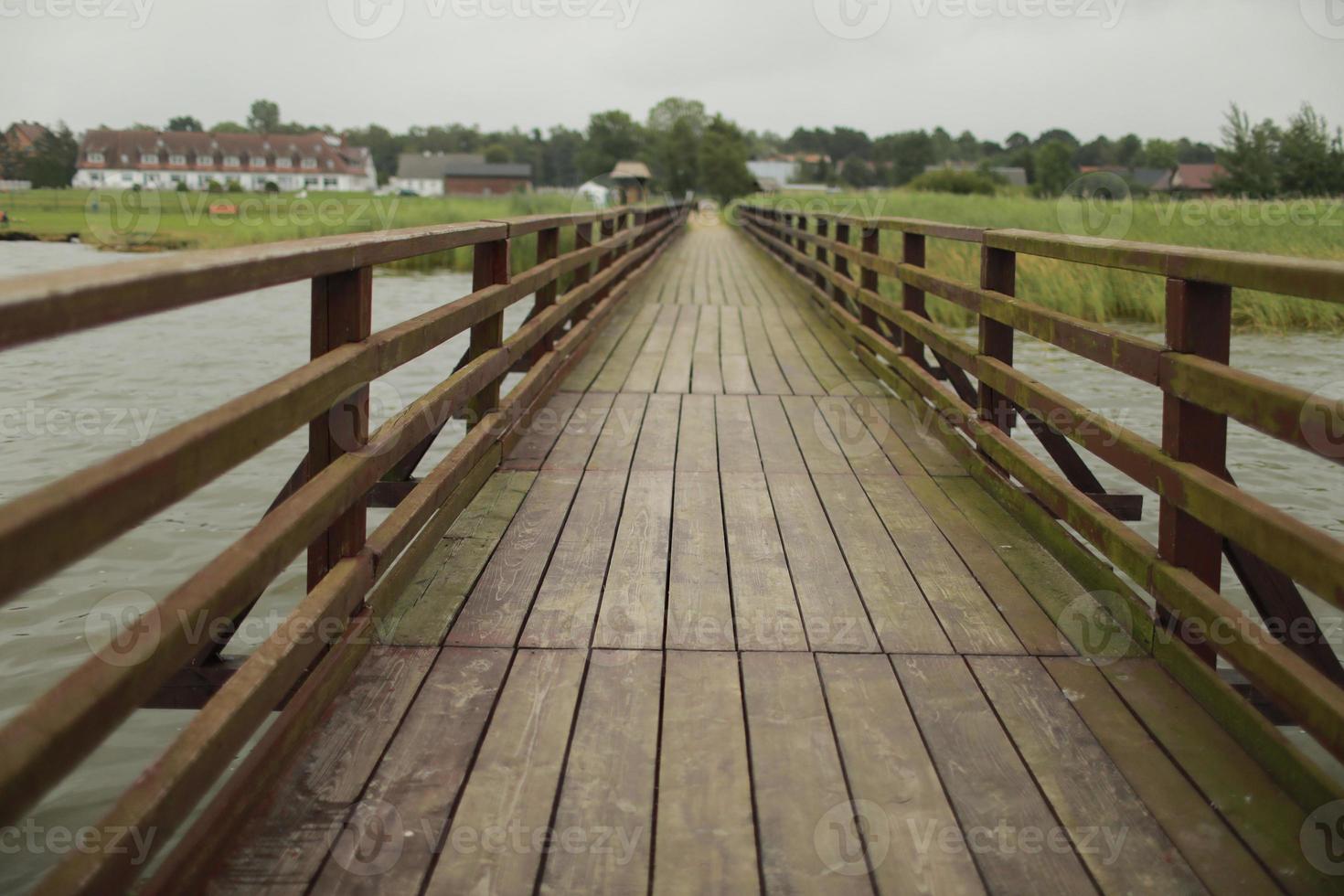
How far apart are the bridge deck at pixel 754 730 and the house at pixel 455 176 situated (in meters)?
102

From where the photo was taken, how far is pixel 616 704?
257 cm

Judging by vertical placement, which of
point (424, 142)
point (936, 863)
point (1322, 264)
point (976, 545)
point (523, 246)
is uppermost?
point (424, 142)

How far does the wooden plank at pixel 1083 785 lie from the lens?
1.95m

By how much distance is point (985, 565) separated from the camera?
3.62 metres

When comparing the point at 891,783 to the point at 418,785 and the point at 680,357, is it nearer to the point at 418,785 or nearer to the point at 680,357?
the point at 418,785

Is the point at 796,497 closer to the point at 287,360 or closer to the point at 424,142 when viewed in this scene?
the point at 287,360

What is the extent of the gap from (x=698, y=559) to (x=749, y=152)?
119 m

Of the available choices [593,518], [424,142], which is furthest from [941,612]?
[424,142]

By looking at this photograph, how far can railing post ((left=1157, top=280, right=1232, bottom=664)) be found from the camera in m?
2.69

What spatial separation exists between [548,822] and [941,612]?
1508 mm

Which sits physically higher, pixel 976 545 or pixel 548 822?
pixel 976 545

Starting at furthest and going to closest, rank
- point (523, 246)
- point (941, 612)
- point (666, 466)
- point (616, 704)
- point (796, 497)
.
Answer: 1. point (523, 246)
2. point (666, 466)
3. point (796, 497)
4. point (941, 612)
5. point (616, 704)

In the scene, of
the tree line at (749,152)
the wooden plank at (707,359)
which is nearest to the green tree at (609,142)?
the tree line at (749,152)

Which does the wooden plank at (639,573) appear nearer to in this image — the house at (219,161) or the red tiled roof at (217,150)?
the house at (219,161)
